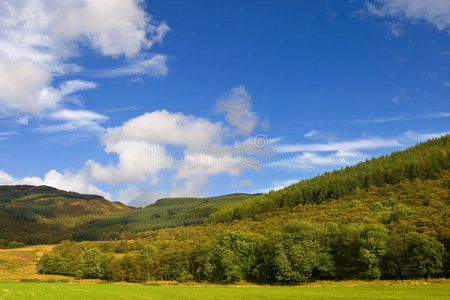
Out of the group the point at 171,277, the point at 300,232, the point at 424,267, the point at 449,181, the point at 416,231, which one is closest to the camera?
the point at 424,267

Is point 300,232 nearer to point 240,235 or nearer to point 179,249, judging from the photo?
point 240,235

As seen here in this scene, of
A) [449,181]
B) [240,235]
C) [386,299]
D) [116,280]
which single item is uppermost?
[449,181]

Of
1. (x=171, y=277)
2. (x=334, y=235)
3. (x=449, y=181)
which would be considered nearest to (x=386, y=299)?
(x=334, y=235)

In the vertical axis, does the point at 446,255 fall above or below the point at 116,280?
above

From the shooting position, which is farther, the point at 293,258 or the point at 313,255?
the point at 293,258

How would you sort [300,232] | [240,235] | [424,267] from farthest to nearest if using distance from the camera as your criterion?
[240,235]
[300,232]
[424,267]

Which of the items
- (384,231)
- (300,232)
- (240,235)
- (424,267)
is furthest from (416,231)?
(240,235)

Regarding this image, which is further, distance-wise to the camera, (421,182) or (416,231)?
(421,182)

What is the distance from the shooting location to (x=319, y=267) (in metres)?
92.1

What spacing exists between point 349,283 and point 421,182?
446ft

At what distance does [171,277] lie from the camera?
129 m

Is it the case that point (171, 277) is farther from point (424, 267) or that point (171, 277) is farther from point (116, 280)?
point (424, 267)

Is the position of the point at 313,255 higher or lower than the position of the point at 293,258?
higher

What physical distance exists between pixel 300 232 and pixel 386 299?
51707 mm
